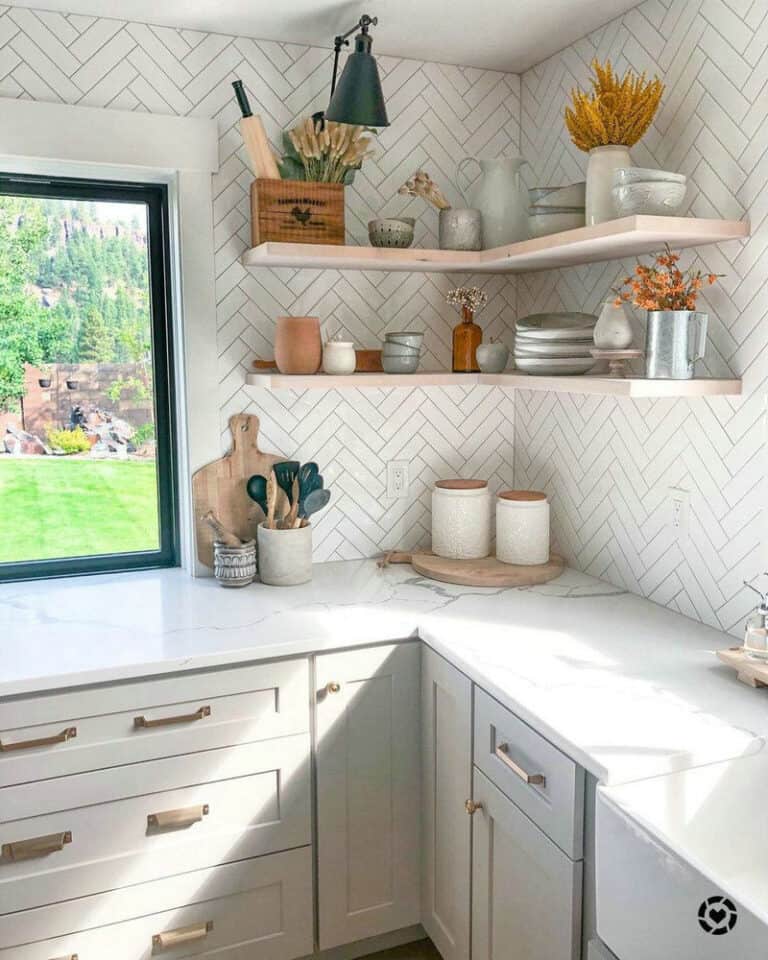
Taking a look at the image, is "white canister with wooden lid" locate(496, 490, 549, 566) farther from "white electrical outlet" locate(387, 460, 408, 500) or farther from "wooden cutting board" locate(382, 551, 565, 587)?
"white electrical outlet" locate(387, 460, 408, 500)

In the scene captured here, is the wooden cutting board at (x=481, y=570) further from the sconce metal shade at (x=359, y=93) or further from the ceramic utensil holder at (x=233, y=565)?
the sconce metal shade at (x=359, y=93)

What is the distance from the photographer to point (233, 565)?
7.64 feet

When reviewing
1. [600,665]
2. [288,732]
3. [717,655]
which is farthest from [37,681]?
[717,655]

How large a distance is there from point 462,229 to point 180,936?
1855mm

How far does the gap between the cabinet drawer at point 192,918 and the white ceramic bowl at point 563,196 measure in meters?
1.63

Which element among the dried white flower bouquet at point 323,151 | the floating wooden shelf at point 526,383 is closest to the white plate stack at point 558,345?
the floating wooden shelf at point 526,383

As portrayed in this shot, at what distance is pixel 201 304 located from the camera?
242cm

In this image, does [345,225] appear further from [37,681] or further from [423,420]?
[37,681]

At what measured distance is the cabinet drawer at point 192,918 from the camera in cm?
183

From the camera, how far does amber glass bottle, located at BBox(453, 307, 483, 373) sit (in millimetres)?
2537

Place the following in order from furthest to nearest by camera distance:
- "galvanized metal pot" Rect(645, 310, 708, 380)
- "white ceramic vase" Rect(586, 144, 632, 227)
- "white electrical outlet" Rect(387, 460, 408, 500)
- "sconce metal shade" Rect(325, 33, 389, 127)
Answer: "white electrical outlet" Rect(387, 460, 408, 500)
"sconce metal shade" Rect(325, 33, 389, 127)
"white ceramic vase" Rect(586, 144, 632, 227)
"galvanized metal pot" Rect(645, 310, 708, 380)

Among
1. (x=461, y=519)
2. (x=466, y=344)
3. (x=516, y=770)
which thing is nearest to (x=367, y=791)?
(x=516, y=770)

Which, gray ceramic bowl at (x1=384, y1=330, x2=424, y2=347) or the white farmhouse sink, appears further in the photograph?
gray ceramic bowl at (x1=384, y1=330, x2=424, y2=347)

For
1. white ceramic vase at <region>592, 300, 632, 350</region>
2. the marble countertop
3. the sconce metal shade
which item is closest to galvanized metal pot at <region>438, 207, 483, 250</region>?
the sconce metal shade
